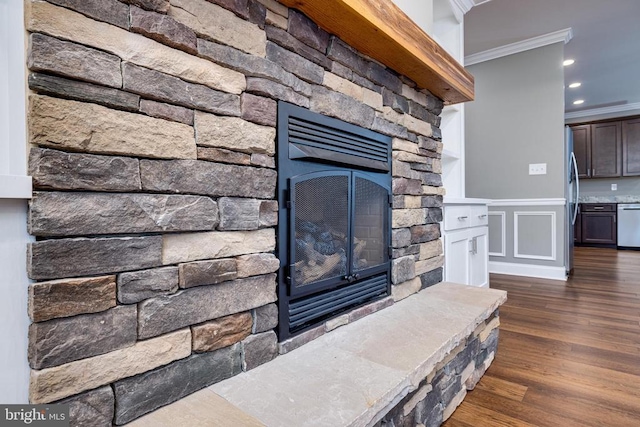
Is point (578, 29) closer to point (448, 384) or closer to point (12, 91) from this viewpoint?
point (448, 384)

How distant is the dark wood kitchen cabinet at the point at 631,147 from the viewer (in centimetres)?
592

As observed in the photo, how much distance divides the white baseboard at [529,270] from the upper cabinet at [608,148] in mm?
3796

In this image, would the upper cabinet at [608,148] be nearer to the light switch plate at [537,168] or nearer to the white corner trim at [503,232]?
the light switch plate at [537,168]

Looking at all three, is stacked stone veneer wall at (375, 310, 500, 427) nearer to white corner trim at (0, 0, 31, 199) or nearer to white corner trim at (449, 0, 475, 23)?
white corner trim at (0, 0, 31, 199)

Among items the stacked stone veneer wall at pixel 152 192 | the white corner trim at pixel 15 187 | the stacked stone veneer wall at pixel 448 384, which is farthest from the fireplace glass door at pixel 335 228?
the white corner trim at pixel 15 187

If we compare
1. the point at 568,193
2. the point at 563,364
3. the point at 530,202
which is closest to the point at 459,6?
the point at 530,202

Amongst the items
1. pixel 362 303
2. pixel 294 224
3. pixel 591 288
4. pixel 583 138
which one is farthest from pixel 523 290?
pixel 583 138

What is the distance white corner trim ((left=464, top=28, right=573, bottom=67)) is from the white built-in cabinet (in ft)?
7.08

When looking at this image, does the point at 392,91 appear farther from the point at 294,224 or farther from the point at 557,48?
the point at 557,48

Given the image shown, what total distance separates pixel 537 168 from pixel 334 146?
334 centimetres

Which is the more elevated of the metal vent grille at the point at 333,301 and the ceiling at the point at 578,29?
the ceiling at the point at 578,29

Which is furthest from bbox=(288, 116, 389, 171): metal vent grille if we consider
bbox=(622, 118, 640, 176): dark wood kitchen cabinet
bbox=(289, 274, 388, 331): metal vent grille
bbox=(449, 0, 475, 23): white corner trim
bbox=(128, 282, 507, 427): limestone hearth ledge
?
bbox=(622, 118, 640, 176): dark wood kitchen cabinet

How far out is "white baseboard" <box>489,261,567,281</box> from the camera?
11.9 feet

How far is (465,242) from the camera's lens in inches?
98.7
